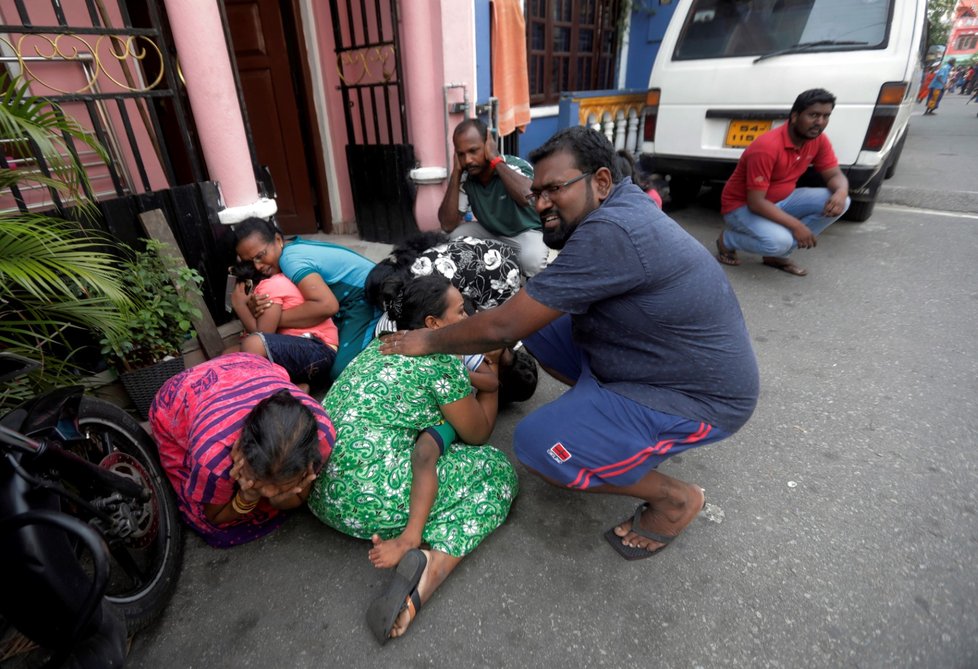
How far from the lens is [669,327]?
5.08 ft

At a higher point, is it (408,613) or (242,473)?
(242,473)

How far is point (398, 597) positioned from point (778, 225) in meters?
3.73

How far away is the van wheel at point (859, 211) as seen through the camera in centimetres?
510

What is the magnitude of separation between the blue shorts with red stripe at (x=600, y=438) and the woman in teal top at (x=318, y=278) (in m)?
1.25

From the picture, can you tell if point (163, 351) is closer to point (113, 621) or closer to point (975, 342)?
point (113, 621)

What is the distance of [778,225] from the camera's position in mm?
3834

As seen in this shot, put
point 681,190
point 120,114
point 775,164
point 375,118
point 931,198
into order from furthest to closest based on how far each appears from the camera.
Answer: point 681,190, point 931,198, point 375,118, point 775,164, point 120,114

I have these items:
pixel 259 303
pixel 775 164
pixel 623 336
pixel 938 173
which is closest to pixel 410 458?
pixel 623 336

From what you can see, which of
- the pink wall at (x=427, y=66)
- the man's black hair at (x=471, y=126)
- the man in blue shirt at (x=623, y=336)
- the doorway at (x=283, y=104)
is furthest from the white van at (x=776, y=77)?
the man in blue shirt at (x=623, y=336)

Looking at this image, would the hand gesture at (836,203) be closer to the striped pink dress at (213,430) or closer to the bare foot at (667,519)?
the bare foot at (667,519)

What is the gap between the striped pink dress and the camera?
145 centimetres

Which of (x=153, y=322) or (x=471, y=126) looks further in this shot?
(x=471, y=126)

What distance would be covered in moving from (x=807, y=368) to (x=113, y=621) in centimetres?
313

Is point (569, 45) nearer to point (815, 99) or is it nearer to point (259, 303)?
point (815, 99)
